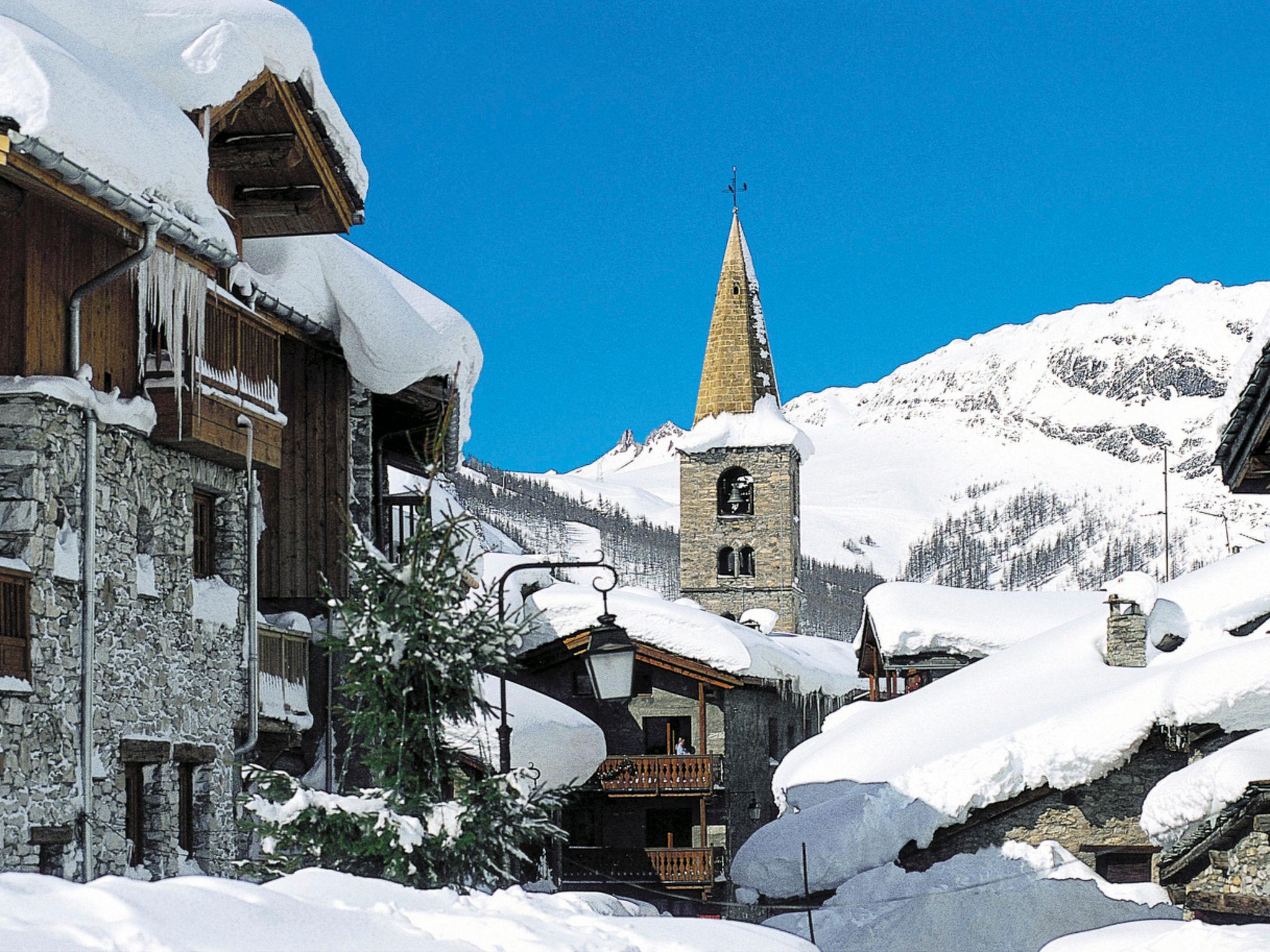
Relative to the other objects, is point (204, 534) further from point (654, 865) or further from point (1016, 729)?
point (654, 865)

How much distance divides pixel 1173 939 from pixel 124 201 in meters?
9.14

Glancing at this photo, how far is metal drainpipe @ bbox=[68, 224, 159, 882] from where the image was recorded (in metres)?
12.6

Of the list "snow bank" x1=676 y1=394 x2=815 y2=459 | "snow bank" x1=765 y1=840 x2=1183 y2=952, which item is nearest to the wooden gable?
"snow bank" x1=765 y1=840 x2=1183 y2=952

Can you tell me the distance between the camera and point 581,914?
329 inches

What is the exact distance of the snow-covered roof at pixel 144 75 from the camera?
1100 cm

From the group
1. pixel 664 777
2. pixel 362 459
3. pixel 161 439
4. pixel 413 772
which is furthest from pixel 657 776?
pixel 413 772

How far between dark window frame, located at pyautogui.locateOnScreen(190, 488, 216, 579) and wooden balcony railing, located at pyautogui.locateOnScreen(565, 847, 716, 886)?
687 inches

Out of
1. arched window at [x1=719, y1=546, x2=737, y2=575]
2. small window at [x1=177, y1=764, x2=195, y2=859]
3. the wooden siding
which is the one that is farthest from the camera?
arched window at [x1=719, y1=546, x2=737, y2=575]

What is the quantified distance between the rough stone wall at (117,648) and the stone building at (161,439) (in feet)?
0.07

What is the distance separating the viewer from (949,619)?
106ft

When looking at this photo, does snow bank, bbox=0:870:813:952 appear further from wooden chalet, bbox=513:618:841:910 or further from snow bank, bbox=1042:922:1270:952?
wooden chalet, bbox=513:618:841:910

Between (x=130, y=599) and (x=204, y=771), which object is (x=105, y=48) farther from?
(x=204, y=771)

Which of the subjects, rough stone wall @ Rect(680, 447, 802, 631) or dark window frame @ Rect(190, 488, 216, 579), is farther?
rough stone wall @ Rect(680, 447, 802, 631)

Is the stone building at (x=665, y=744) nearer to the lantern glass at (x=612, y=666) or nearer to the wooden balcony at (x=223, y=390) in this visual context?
the wooden balcony at (x=223, y=390)
